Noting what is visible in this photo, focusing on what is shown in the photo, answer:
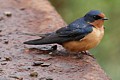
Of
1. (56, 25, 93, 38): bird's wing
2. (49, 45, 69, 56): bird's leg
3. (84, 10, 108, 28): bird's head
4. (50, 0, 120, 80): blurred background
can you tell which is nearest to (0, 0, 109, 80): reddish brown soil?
(49, 45, 69, 56): bird's leg

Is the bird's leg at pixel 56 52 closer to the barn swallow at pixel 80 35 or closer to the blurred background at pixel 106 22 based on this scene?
the barn swallow at pixel 80 35

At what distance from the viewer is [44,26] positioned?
5758 mm

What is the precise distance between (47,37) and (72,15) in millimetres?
4353

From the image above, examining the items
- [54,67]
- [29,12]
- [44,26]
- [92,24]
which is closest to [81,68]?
[54,67]

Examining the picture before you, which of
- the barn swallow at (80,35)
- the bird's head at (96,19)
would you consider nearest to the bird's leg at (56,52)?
the barn swallow at (80,35)

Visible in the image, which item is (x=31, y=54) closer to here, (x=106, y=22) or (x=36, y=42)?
(x=36, y=42)

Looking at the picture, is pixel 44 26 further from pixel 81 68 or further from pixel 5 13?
pixel 81 68

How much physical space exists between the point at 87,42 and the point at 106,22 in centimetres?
434

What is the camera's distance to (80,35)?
200 inches

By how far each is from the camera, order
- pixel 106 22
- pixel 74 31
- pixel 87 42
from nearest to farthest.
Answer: pixel 87 42 → pixel 74 31 → pixel 106 22

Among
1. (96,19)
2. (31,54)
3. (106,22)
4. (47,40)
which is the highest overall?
(96,19)

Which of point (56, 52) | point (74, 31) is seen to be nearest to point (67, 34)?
point (74, 31)

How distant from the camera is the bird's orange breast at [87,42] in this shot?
5016mm

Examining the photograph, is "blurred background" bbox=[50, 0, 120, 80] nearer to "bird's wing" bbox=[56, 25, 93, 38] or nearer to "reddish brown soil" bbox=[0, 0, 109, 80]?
"reddish brown soil" bbox=[0, 0, 109, 80]
